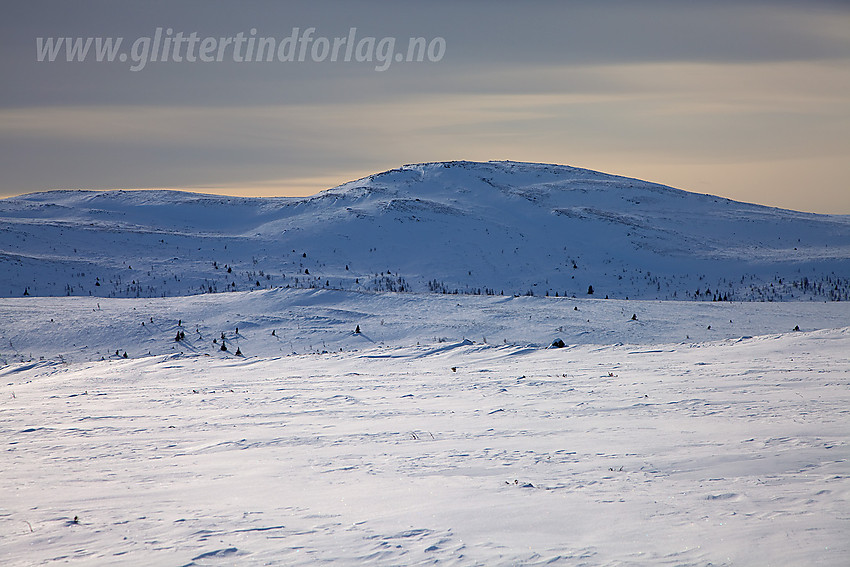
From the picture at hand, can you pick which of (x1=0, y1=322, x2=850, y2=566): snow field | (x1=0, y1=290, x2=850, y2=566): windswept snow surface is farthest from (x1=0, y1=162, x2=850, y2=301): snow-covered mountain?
(x1=0, y1=322, x2=850, y2=566): snow field

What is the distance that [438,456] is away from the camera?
6.97 meters

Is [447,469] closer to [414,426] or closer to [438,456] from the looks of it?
[438,456]

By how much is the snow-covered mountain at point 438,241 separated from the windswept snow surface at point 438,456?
15.8 metres

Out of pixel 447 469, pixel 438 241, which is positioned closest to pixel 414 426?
pixel 447 469

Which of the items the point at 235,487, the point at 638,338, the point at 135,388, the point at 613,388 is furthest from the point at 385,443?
the point at 638,338

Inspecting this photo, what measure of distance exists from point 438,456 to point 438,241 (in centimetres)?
3269

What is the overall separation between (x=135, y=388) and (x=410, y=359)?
17.1 feet

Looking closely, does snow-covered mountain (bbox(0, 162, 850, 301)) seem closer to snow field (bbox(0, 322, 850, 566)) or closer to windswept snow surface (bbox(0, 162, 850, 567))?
windswept snow surface (bbox(0, 162, 850, 567))

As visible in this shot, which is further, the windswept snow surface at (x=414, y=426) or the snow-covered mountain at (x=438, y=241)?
the snow-covered mountain at (x=438, y=241)

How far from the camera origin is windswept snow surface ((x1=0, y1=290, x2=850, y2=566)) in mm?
4785

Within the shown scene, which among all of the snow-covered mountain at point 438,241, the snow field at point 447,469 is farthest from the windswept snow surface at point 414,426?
the snow-covered mountain at point 438,241

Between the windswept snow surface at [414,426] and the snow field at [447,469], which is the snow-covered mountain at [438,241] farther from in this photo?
the snow field at [447,469]

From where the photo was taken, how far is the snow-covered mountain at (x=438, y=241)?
99.4ft

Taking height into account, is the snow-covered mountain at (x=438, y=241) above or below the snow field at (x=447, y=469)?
above
